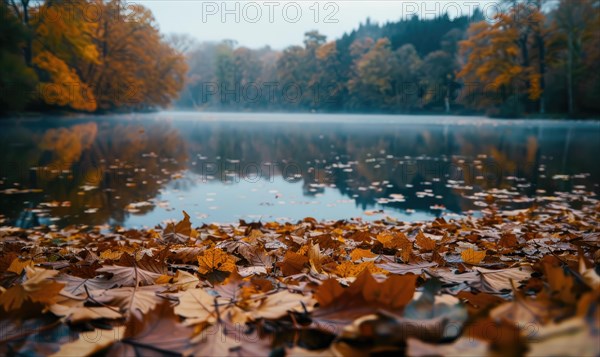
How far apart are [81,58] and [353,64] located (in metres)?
38.3

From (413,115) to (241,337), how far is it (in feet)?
182

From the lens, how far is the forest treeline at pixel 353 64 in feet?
88.5

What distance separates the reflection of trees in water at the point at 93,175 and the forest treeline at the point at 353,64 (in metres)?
12.1

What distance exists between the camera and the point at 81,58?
111 feet

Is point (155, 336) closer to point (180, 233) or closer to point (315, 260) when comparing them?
point (315, 260)

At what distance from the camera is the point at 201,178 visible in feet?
31.6

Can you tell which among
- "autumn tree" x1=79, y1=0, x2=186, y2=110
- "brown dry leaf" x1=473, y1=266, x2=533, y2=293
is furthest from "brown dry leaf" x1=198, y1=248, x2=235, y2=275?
"autumn tree" x1=79, y1=0, x2=186, y2=110

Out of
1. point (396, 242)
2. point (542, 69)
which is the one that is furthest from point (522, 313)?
→ point (542, 69)

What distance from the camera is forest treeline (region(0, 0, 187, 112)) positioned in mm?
23141

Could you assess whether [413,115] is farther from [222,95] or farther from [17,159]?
[17,159]

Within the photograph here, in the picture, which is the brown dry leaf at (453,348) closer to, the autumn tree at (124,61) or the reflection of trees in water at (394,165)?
the reflection of trees in water at (394,165)

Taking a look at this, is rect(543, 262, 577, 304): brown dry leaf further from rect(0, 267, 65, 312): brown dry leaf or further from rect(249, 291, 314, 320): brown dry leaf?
rect(0, 267, 65, 312): brown dry leaf

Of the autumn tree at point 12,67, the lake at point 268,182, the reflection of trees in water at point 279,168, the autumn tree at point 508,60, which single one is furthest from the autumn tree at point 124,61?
the autumn tree at point 508,60

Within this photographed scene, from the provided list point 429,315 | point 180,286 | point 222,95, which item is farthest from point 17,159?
point 222,95
